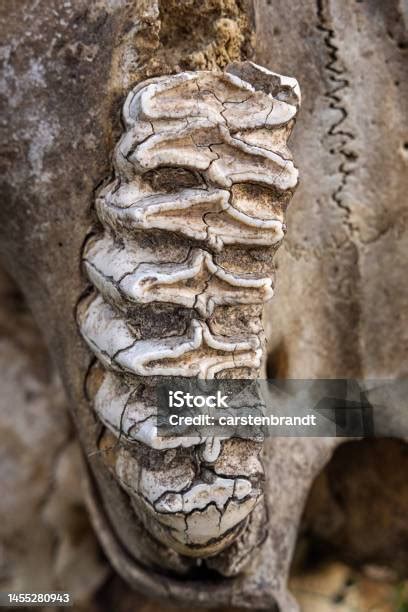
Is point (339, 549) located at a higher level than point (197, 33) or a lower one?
lower

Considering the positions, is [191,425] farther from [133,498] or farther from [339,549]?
[339,549]

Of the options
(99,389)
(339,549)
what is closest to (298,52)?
(99,389)

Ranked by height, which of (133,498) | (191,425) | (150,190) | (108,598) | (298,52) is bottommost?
(108,598)

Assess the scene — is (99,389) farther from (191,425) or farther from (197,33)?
(197,33)

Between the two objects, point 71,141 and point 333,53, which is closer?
point 71,141

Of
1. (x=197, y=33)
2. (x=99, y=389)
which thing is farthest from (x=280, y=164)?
(x=99, y=389)

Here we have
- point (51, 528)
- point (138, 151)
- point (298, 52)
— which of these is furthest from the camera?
point (51, 528)

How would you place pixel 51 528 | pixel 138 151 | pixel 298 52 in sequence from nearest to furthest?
pixel 138 151 → pixel 298 52 → pixel 51 528
